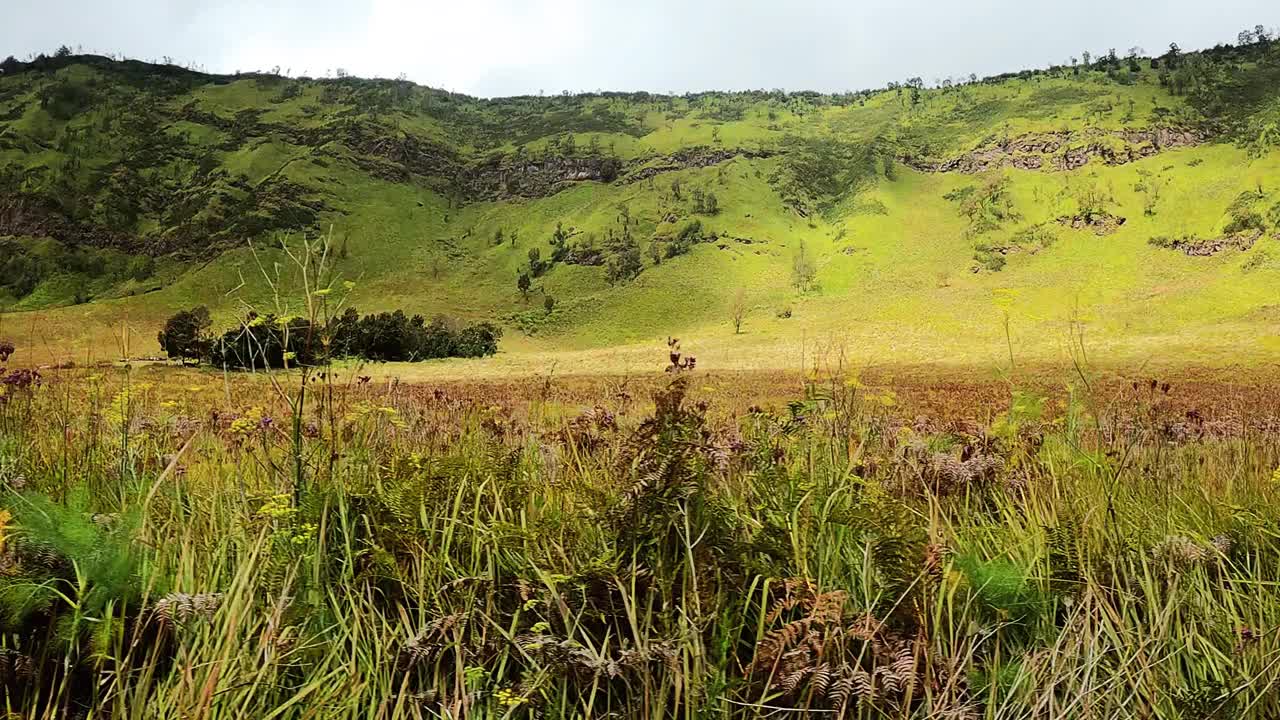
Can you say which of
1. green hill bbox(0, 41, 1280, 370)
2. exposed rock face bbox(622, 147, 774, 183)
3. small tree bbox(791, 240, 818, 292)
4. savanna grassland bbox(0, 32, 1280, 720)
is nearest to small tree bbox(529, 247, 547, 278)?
green hill bbox(0, 41, 1280, 370)

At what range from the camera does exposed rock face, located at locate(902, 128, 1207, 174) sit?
308 ft

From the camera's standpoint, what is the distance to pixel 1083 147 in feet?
311

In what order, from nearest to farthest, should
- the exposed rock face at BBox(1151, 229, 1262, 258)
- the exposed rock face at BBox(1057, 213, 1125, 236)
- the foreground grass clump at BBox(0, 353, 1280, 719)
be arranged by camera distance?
the foreground grass clump at BBox(0, 353, 1280, 719), the exposed rock face at BBox(1151, 229, 1262, 258), the exposed rock face at BBox(1057, 213, 1125, 236)

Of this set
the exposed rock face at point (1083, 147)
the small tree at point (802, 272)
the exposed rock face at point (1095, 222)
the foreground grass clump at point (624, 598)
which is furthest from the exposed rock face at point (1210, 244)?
the foreground grass clump at point (624, 598)

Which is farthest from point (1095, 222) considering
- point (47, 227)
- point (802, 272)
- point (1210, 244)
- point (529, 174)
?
point (47, 227)

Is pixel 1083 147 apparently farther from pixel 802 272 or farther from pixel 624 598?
pixel 624 598

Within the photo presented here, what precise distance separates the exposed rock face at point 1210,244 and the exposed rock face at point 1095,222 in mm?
6881

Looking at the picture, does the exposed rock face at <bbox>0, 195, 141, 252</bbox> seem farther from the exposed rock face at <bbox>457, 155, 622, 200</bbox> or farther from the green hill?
the exposed rock face at <bbox>457, 155, 622, 200</bbox>

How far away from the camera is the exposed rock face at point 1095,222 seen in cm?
7981

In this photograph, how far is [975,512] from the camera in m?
2.21

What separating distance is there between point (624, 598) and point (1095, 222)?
98966 mm

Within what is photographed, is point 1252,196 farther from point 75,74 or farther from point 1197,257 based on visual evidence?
point 75,74

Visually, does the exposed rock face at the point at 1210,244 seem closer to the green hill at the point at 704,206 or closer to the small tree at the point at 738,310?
the green hill at the point at 704,206

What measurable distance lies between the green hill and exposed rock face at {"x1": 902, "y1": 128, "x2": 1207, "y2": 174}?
1.40ft
